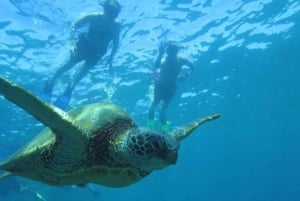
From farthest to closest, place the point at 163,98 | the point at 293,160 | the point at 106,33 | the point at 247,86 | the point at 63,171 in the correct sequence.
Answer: the point at 293,160, the point at 247,86, the point at 163,98, the point at 106,33, the point at 63,171

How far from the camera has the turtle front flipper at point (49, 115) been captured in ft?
9.13

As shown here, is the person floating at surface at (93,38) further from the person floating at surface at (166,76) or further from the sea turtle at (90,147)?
the sea turtle at (90,147)

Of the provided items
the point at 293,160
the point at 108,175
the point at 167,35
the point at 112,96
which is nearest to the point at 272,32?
the point at 167,35

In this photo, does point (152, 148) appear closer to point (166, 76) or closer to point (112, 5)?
point (112, 5)

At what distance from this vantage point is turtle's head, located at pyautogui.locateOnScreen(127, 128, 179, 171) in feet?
9.55

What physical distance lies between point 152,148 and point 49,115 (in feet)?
3.12

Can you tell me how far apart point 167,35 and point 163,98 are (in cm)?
286

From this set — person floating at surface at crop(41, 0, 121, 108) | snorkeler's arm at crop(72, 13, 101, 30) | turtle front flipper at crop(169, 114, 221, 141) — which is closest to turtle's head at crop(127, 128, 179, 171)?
turtle front flipper at crop(169, 114, 221, 141)

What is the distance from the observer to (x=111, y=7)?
11.6 metres

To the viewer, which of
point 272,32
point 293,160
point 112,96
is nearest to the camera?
point 272,32

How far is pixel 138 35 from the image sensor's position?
14617 millimetres

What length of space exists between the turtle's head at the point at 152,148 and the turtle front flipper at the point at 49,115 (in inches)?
20.5

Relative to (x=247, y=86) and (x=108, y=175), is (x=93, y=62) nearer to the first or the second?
(x=108, y=175)

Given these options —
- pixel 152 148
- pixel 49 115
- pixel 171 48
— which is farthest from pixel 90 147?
pixel 171 48
